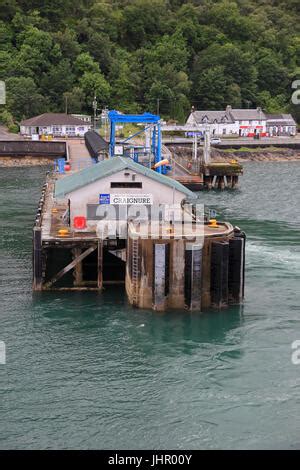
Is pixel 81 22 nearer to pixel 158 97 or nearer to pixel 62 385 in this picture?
pixel 158 97

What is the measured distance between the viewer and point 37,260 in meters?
40.0

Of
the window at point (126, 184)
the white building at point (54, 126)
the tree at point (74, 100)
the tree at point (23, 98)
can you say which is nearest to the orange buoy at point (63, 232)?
the window at point (126, 184)

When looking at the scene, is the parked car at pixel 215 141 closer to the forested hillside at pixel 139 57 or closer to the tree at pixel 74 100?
the forested hillside at pixel 139 57

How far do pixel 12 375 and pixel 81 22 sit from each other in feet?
493

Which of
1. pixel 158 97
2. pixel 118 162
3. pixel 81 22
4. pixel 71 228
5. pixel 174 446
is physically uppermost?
pixel 81 22

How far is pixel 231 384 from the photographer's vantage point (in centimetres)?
2889

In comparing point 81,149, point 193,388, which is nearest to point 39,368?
point 193,388

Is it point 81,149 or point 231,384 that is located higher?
point 81,149

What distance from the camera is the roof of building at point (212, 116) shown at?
143000 mm

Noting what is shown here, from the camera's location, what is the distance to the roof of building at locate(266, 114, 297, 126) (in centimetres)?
15212

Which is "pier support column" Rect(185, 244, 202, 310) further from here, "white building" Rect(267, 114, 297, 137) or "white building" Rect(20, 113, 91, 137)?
"white building" Rect(267, 114, 297, 137)

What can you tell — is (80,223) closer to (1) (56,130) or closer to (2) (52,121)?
(2) (52,121)

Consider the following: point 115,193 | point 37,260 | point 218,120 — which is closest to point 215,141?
point 218,120

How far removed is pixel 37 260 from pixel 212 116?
110m
